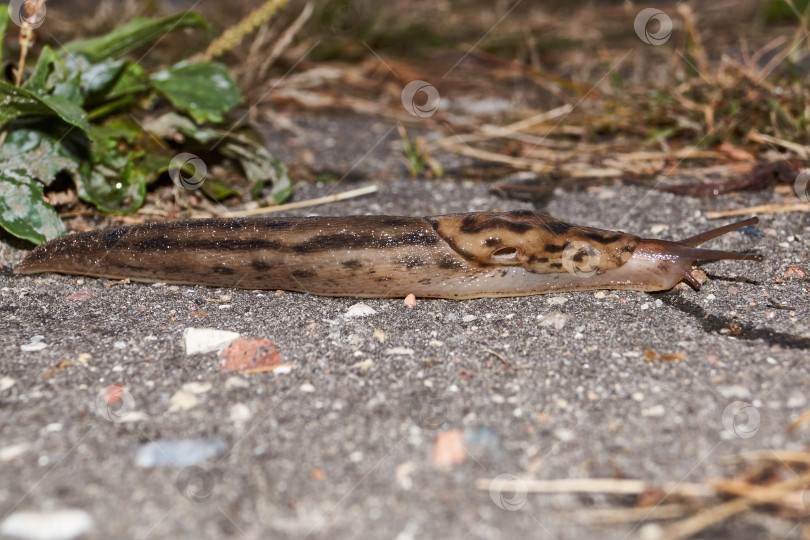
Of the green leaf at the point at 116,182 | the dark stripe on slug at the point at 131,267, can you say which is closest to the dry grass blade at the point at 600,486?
the dark stripe on slug at the point at 131,267

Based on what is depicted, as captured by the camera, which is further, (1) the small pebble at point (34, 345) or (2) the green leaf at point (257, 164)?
(2) the green leaf at point (257, 164)

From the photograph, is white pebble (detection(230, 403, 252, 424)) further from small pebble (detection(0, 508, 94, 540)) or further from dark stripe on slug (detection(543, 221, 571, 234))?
dark stripe on slug (detection(543, 221, 571, 234))

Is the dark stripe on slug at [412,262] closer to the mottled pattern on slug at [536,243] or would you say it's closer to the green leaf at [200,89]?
the mottled pattern on slug at [536,243]

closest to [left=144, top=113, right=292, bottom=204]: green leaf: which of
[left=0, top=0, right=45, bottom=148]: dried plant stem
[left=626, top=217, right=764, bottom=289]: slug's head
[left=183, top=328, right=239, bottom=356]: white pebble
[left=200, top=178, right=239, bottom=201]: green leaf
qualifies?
[left=200, top=178, right=239, bottom=201]: green leaf

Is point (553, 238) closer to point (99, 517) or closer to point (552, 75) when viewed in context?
point (99, 517)

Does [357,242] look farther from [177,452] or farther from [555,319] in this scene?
[177,452]

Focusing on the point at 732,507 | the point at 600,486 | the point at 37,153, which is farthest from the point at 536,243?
the point at 37,153
